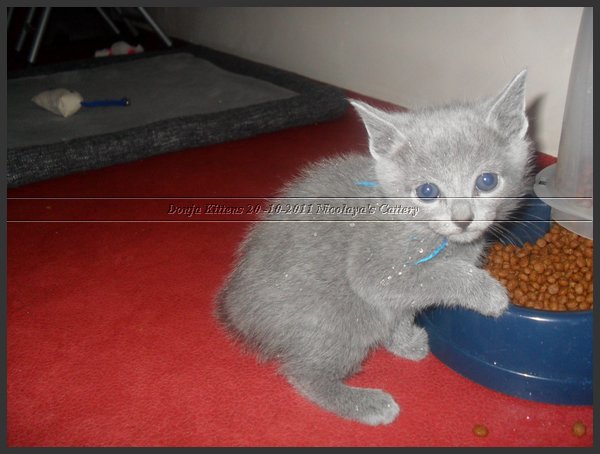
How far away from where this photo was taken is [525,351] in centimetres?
117

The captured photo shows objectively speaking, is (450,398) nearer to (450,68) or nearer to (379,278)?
(379,278)

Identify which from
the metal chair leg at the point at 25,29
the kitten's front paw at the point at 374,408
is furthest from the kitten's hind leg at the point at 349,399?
the metal chair leg at the point at 25,29

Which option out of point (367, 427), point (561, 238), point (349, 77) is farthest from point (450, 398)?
point (349, 77)

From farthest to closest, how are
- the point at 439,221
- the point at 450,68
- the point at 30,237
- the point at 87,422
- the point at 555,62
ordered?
the point at 450,68, the point at 555,62, the point at 30,237, the point at 87,422, the point at 439,221

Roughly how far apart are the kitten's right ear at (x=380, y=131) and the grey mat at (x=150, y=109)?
143 centimetres

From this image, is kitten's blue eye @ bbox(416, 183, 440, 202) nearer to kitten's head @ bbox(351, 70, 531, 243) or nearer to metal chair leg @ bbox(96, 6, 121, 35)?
kitten's head @ bbox(351, 70, 531, 243)

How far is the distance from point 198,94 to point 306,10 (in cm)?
73

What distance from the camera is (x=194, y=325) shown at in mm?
1505

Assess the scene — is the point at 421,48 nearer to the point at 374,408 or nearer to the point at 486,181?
the point at 486,181

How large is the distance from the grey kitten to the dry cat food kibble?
0.17 meters

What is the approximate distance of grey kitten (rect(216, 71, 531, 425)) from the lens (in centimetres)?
113

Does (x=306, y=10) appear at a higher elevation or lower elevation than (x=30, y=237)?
higher

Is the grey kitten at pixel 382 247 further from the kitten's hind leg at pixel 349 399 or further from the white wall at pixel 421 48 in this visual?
the white wall at pixel 421 48

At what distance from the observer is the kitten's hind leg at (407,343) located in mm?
→ 1375
